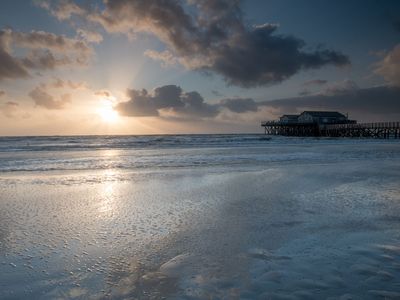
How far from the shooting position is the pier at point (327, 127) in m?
59.2

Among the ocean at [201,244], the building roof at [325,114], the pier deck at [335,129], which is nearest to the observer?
the ocean at [201,244]

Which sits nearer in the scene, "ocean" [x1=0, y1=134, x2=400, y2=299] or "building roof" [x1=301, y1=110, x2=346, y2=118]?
"ocean" [x1=0, y1=134, x2=400, y2=299]

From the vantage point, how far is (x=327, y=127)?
70.8m

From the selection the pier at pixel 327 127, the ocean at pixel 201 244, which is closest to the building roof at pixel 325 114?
the pier at pixel 327 127

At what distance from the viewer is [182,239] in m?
4.84

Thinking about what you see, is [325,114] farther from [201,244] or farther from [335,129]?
[201,244]

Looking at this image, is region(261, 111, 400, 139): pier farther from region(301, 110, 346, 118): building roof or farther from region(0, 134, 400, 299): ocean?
region(0, 134, 400, 299): ocean

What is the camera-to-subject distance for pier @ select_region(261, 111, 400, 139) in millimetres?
59178

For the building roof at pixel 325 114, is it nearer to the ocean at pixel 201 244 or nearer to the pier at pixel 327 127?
the pier at pixel 327 127

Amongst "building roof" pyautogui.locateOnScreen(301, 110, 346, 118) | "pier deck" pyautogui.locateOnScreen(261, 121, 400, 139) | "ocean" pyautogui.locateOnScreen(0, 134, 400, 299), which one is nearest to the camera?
"ocean" pyautogui.locateOnScreen(0, 134, 400, 299)

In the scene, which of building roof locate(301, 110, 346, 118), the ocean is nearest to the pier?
building roof locate(301, 110, 346, 118)

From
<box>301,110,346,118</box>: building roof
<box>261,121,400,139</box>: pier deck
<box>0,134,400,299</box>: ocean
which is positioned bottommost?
<box>0,134,400,299</box>: ocean

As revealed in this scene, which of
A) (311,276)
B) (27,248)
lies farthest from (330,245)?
(27,248)

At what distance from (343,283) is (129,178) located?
31.6ft
